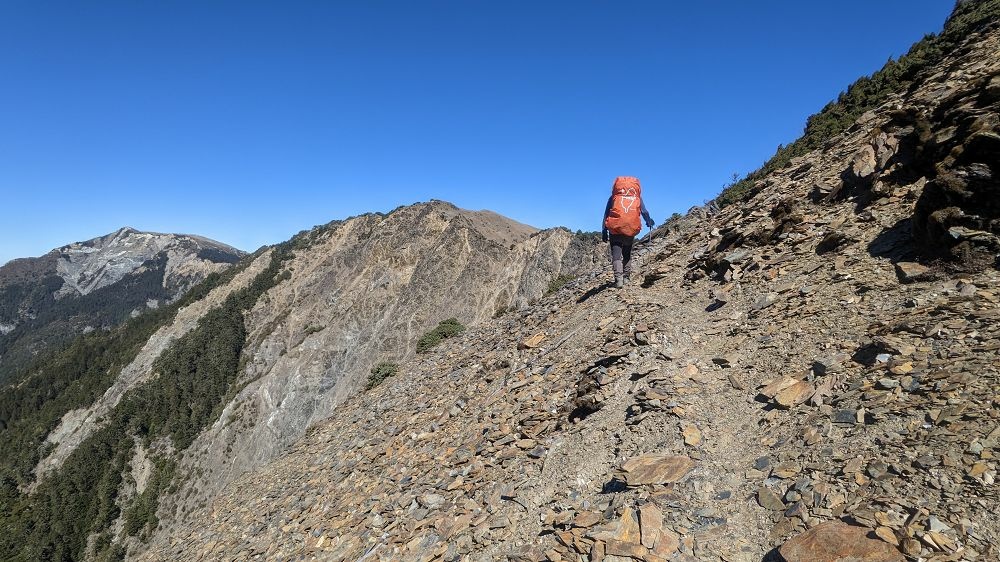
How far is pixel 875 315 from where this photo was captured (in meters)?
6.13

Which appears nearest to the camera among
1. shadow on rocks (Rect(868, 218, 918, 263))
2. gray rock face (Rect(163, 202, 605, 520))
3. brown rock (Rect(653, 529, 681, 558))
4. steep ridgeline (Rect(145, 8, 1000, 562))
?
steep ridgeline (Rect(145, 8, 1000, 562))

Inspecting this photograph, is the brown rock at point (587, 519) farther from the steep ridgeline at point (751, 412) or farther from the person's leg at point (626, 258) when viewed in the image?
the person's leg at point (626, 258)

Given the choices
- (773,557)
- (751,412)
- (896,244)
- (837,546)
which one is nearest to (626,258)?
(896,244)

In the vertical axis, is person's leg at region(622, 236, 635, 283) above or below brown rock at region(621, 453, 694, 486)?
above

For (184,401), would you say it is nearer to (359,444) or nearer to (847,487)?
(359,444)

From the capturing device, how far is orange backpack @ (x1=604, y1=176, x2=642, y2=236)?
1161 cm

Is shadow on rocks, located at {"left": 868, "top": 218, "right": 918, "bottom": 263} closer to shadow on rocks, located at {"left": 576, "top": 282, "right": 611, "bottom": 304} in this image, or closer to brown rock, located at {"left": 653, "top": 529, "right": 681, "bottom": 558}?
brown rock, located at {"left": 653, "top": 529, "right": 681, "bottom": 558}

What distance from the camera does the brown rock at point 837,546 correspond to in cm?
327

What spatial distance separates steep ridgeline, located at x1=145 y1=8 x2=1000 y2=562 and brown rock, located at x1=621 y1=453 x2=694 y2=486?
24mm

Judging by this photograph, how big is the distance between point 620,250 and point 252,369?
73.2 metres

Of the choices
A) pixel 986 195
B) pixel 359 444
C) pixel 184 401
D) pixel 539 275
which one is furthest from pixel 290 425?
pixel 986 195

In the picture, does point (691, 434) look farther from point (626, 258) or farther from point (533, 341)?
point (626, 258)

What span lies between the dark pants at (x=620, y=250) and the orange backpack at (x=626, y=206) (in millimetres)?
210

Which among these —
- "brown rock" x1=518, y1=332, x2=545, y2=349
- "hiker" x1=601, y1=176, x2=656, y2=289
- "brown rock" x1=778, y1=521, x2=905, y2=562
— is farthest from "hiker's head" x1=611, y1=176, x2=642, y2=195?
"brown rock" x1=778, y1=521, x2=905, y2=562
